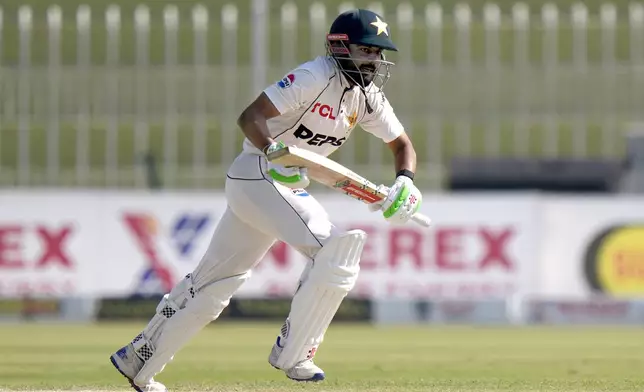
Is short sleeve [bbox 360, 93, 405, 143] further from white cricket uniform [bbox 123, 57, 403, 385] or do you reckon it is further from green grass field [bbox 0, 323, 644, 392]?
green grass field [bbox 0, 323, 644, 392]

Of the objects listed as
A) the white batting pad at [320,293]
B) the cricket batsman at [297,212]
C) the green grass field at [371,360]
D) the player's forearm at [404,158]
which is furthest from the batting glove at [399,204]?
the green grass field at [371,360]

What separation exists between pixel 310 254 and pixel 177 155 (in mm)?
13891

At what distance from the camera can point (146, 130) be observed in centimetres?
1912

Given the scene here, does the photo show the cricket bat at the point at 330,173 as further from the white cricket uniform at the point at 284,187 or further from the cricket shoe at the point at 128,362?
the cricket shoe at the point at 128,362

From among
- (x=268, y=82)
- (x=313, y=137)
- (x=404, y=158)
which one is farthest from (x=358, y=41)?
(x=268, y=82)

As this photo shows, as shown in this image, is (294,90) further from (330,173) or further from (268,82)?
(268,82)

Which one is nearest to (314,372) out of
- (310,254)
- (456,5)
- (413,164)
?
(310,254)

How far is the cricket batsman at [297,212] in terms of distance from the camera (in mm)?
5355

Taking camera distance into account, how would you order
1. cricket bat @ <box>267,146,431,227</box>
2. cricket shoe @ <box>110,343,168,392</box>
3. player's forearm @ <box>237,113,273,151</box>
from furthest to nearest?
cricket shoe @ <box>110,343,168,392</box> → player's forearm @ <box>237,113,273,151</box> → cricket bat @ <box>267,146,431,227</box>

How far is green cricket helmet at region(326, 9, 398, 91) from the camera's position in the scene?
18.1 feet

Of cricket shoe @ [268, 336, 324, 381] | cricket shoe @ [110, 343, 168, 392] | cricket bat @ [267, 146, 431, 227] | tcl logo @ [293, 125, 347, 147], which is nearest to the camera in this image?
cricket bat @ [267, 146, 431, 227]

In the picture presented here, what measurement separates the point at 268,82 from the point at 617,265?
6.97m

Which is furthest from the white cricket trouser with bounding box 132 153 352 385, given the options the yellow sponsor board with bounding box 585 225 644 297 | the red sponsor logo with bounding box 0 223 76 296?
the yellow sponsor board with bounding box 585 225 644 297

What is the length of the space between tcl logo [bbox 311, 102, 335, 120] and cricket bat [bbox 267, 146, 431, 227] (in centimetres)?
30
